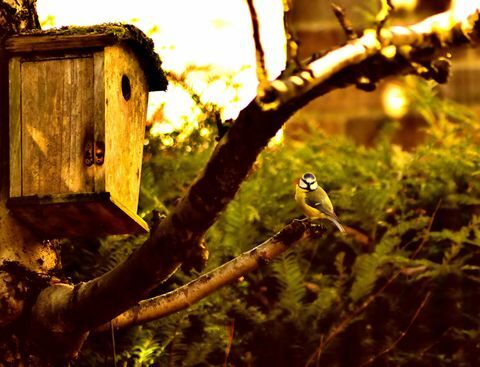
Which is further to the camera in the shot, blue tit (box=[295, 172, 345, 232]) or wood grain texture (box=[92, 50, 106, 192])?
blue tit (box=[295, 172, 345, 232])

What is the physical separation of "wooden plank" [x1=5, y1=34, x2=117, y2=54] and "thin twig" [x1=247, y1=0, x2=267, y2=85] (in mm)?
1250

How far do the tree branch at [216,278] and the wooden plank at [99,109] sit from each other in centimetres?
44

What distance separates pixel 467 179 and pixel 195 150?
1.26 meters

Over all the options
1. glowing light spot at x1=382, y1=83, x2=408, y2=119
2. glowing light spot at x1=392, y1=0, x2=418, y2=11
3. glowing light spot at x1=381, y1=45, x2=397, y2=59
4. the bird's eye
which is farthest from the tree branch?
glowing light spot at x1=392, y1=0, x2=418, y2=11

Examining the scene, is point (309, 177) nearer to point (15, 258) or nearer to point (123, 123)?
point (123, 123)

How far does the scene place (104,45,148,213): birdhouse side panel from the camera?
12.9 feet

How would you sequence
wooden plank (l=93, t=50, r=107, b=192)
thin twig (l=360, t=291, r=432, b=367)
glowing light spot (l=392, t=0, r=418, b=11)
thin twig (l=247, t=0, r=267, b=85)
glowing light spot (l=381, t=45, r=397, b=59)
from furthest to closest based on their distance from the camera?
glowing light spot (l=392, t=0, r=418, b=11) < thin twig (l=360, t=291, r=432, b=367) < wooden plank (l=93, t=50, r=107, b=192) < glowing light spot (l=381, t=45, r=397, b=59) < thin twig (l=247, t=0, r=267, b=85)

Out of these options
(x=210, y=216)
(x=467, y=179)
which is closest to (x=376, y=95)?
(x=467, y=179)

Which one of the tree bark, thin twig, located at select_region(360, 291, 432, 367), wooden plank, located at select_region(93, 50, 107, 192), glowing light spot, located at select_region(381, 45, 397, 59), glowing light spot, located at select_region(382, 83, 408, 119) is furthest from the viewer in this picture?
glowing light spot, located at select_region(382, 83, 408, 119)

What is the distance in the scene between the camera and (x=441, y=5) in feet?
27.4

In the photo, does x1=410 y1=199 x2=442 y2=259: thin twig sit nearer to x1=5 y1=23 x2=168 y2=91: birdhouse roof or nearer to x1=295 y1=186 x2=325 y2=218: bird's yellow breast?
x1=295 y1=186 x2=325 y2=218: bird's yellow breast

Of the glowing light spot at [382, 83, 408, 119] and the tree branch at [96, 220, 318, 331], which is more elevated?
the tree branch at [96, 220, 318, 331]

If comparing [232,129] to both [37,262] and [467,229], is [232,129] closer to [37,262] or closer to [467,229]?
[37,262]

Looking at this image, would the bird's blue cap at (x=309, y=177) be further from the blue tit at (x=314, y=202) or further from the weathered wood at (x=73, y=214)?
the weathered wood at (x=73, y=214)
